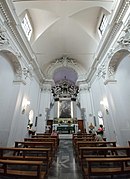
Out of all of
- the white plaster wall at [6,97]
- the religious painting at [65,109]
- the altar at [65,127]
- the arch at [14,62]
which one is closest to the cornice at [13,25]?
the arch at [14,62]

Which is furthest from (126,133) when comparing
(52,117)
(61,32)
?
(52,117)

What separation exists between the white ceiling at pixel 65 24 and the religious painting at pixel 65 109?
6799mm

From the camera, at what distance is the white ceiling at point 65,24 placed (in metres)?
6.50

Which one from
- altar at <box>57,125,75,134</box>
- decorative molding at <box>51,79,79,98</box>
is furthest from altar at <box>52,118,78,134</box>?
decorative molding at <box>51,79,79,98</box>

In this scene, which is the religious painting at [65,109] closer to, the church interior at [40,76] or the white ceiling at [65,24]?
the church interior at [40,76]

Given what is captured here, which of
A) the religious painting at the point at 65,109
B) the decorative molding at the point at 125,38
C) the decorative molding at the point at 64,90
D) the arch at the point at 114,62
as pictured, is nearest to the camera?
the decorative molding at the point at 125,38

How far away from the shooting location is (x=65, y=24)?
8.29 metres

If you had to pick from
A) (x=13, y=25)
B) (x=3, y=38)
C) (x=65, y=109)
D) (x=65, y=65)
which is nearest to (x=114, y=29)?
(x=13, y=25)

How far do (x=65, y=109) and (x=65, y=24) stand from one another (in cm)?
1054

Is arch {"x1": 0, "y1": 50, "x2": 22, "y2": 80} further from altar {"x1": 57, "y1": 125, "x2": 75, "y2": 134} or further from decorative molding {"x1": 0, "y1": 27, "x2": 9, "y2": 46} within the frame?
altar {"x1": 57, "y1": 125, "x2": 75, "y2": 134}

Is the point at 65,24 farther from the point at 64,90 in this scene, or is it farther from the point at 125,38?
the point at 64,90

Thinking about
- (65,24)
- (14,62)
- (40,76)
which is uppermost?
(65,24)

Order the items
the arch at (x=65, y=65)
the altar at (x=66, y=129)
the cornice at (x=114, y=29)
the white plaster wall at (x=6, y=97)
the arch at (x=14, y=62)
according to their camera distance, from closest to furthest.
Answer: the cornice at (x=114, y=29)
the white plaster wall at (x=6, y=97)
the arch at (x=14, y=62)
the arch at (x=65, y=65)
the altar at (x=66, y=129)

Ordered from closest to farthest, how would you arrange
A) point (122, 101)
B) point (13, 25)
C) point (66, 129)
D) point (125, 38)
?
point (125, 38), point (13, 25), point (122, 101), point (66, 129)
